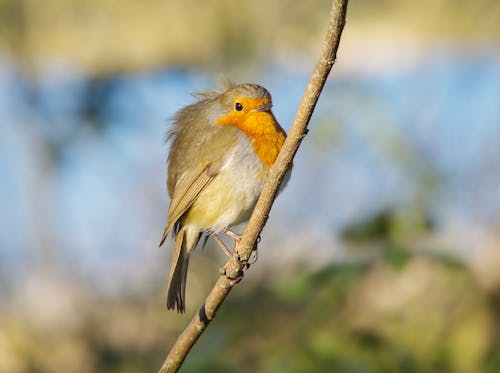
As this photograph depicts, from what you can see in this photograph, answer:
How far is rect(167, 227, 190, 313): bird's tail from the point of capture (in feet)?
9.01

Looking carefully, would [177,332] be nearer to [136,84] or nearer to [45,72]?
[136,84]

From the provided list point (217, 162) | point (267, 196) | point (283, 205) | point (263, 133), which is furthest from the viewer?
point (283, 205)

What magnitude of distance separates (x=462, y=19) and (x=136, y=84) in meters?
3.15

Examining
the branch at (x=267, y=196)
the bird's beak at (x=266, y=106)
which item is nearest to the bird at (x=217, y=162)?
the bird's beak at (x=266, y=106)

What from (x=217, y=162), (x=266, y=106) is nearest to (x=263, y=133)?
(x=266, y=106)

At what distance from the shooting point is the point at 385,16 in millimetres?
7891

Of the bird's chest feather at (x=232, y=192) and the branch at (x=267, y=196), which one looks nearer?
the branch at (x=267, y=196)

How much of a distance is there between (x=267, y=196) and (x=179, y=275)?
1.05 m

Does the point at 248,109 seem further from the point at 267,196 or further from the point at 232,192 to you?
the point at 267,196

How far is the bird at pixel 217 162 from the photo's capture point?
2.67 metres

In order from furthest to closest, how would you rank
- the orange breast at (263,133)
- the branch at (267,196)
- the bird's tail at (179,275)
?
1. the bird's tail at (179,275)
2. the orange breast at (263,133)
3. the branch at (267,196)


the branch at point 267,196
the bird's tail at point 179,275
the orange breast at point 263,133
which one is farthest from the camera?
the bird's tail at point 179,275

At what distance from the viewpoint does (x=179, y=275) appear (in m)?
2.86

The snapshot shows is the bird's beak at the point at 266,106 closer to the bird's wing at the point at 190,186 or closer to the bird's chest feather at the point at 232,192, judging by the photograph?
the bird's chest feather at the point at 232,192
